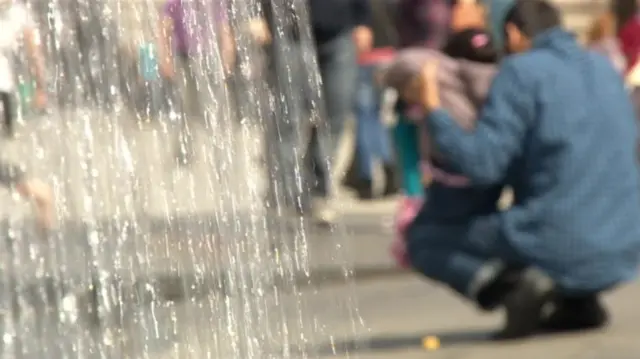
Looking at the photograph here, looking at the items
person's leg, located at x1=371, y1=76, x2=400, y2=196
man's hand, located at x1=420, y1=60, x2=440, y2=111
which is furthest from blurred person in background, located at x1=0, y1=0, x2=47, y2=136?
person's leg, located at x1=371, y1=76, x2=400, y2=196

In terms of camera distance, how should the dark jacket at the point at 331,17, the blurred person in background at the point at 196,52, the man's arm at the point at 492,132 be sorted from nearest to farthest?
the blurred person in background at the point at 196,52 < the man's arm at the point at 492,132 < the dark jacket at the point at 331,17

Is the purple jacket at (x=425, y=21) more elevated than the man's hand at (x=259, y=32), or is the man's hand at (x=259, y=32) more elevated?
the purple jacket at (x=425, y=21)

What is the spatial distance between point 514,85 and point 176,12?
958mm

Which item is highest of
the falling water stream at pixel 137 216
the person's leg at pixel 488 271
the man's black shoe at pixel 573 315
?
the falling water stream at pixel 137 216

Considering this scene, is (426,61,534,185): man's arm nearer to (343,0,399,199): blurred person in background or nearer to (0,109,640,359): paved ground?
(0,109,640,359): paved ground

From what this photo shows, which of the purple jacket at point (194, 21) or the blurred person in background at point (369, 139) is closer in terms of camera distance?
the purple jacket at point (194, 21)

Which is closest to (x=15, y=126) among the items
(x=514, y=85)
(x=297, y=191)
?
(x=297, y=191)

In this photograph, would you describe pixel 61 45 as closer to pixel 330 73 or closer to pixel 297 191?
pixel 297 191

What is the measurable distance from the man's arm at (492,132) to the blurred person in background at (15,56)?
110 centimetres

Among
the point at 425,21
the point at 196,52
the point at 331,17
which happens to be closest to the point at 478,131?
the point at 196,52

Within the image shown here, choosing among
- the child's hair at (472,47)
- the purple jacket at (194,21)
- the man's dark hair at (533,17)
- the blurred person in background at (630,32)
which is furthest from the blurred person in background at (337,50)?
the purple jacket at (194,21)

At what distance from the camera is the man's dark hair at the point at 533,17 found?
3574mm

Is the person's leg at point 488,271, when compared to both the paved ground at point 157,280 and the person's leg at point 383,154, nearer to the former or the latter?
the paved ground at point 157,280

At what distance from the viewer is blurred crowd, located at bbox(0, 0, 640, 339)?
2.79 metres
